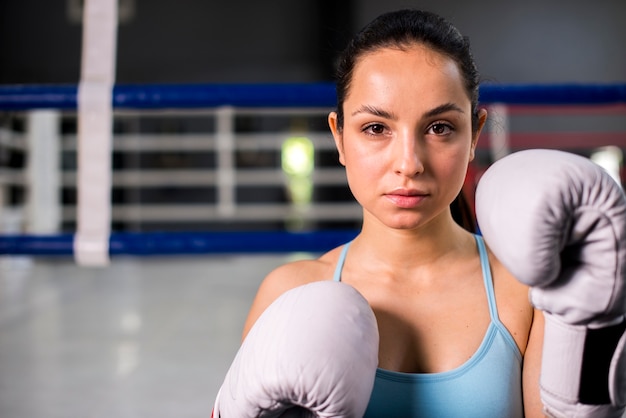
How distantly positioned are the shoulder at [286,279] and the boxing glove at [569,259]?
12.4 inches

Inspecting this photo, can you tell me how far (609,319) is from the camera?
0.64 meters

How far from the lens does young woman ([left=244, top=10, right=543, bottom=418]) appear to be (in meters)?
0.77

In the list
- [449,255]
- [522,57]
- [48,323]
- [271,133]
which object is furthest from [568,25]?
[449,255]

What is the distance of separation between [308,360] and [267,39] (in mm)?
5943

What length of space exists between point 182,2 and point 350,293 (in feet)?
20.1

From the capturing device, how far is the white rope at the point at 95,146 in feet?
5.52

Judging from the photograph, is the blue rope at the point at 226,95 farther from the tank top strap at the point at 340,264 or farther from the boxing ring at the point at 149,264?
the tank top strap at the point at 340,264

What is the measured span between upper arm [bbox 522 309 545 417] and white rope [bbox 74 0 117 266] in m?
1.21

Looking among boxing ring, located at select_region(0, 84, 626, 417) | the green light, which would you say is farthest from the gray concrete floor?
the green light

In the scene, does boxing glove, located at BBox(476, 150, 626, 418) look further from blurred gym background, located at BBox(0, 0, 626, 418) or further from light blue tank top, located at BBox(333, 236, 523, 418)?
blurred gym background, located at BBox(0, 0, 626, 418)

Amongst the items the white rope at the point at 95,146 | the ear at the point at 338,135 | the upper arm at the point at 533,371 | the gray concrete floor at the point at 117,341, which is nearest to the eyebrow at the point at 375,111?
the ear at the point at 338,135

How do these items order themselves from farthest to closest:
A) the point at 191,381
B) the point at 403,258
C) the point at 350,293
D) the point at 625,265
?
the point at 191,381
the point at 403,258
the point at 350,293
the point at 625,265

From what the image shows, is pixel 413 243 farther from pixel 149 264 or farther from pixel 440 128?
pixel 149 264

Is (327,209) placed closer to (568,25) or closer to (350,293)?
(568,25)
